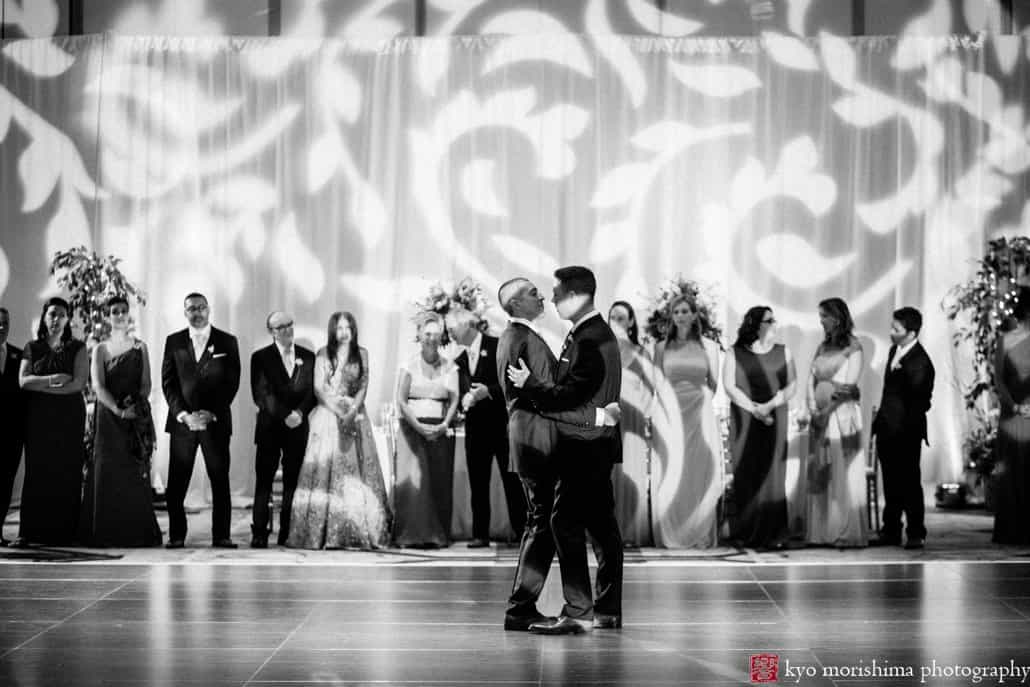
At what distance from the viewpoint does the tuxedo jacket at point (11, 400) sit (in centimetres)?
867

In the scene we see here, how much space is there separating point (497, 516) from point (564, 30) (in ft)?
15.5

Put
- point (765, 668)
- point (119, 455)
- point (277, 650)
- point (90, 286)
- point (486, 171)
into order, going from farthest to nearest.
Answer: point (486, 171)
point (90, 286)
point (119, 455)
point (277, 650)
point (765, 668)

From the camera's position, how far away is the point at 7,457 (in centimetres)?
874

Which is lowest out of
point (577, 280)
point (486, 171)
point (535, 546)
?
point (535, 546)

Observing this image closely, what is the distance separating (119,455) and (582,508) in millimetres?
3874

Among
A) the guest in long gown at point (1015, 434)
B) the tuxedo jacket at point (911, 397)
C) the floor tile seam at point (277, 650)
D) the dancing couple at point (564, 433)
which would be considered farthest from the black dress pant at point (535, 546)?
the guest in long gown at point (1015, 434)

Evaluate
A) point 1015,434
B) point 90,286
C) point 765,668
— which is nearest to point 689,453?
point 1015,434

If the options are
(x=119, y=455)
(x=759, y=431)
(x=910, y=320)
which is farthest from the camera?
(x=910, y=320)

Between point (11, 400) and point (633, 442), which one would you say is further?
point (633, 442)

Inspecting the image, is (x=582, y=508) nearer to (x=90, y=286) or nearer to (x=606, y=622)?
(x=606, y=622)

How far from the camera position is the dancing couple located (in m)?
5.68

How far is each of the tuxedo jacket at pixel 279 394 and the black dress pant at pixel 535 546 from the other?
3157 mm

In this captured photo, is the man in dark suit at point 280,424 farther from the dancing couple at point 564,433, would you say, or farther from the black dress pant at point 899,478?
the black dress pant at point 899,478

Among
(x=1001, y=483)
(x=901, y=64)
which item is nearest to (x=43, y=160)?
(x=901, y=64)
